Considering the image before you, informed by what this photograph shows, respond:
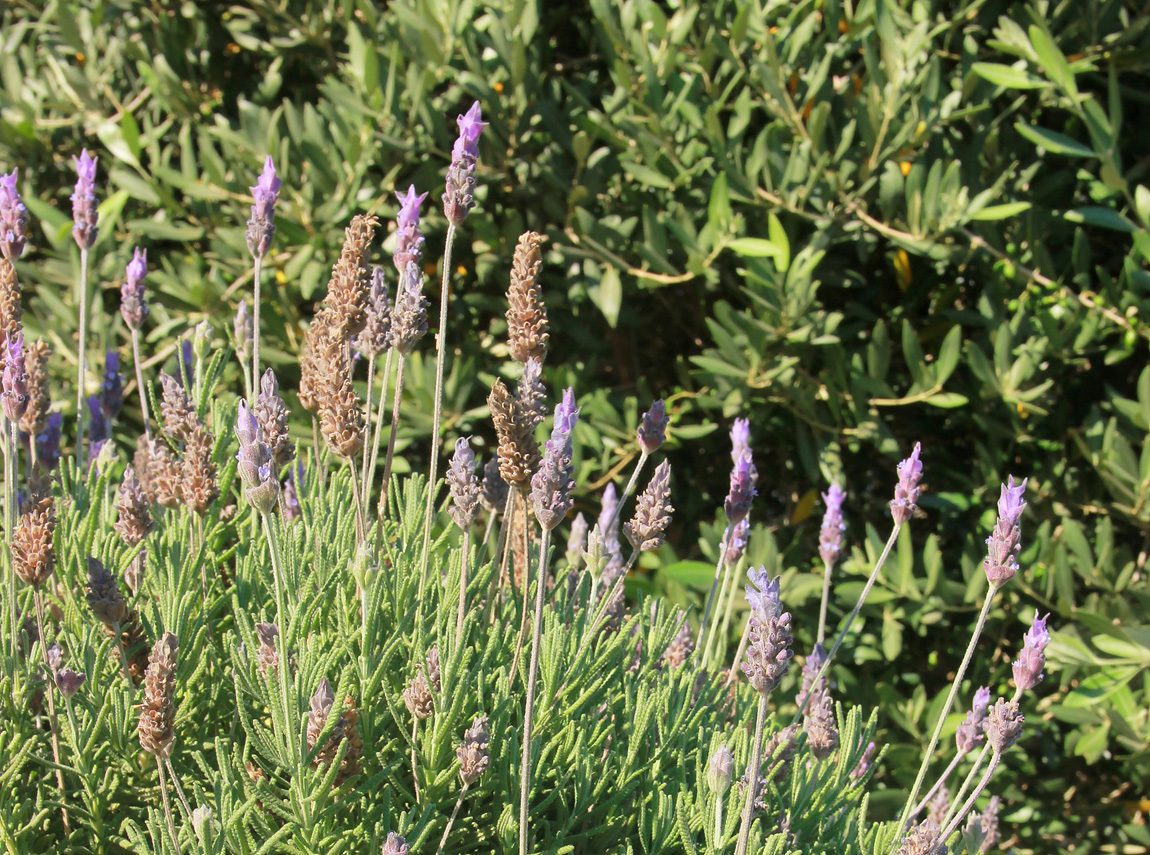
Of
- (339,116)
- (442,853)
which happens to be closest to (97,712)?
(442,853)

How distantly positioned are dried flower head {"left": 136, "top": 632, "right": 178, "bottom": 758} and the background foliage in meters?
1.37

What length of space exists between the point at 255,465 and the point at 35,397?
72 cm

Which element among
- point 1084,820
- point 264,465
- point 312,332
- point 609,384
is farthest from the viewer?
point 609,384

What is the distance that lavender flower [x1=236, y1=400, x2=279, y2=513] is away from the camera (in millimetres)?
948

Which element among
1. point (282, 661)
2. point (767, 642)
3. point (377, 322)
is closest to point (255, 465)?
point (282, 661)

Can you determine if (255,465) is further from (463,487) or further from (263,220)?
(263,220)

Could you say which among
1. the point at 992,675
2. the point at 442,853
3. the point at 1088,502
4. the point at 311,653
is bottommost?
the point at 992,675

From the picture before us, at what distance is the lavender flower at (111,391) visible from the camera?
6.54ft

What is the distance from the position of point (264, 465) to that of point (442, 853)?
476mm

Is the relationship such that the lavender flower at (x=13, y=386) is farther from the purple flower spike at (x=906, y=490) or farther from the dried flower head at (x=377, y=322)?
the purple flower spike at (x=906, y=490)

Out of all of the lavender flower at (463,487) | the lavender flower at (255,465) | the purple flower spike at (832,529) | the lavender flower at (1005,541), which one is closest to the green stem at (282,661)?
the lavender flower at (255,465)

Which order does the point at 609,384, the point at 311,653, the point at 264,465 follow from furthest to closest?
the point at 609,384
the point at 311,653
the point at 264,465

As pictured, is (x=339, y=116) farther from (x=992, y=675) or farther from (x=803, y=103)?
(x=992, y=675)

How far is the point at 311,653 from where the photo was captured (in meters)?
1.09
